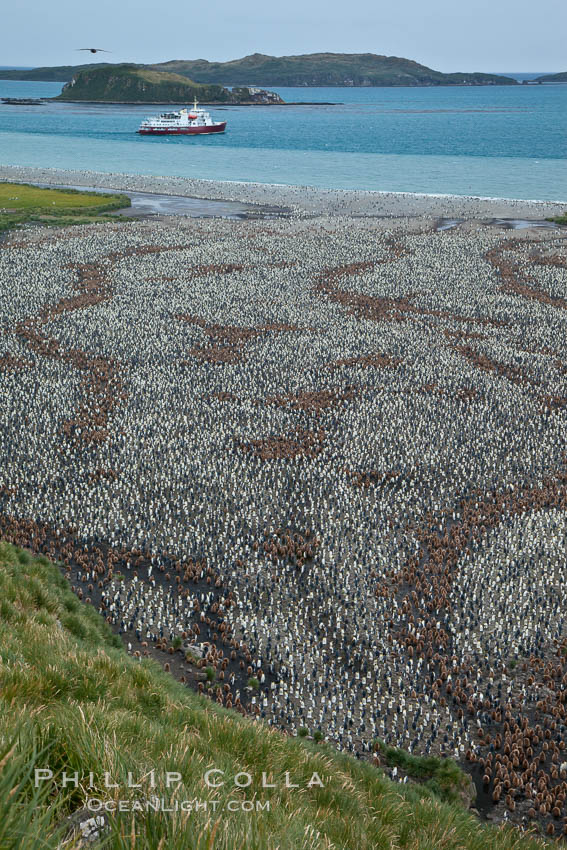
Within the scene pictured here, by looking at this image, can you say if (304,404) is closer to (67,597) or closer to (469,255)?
(67,597)

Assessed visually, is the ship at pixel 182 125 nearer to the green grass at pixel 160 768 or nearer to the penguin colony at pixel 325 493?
the penguin colony at pixel 325 493

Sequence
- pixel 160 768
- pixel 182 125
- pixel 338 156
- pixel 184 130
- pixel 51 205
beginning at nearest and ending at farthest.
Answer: pixel 160 768 → pixel 51 205 → pixel 338 156 → pixel 182 125 → pixel 184 130

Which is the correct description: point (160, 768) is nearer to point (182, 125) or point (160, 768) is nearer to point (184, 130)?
point (182, 125)

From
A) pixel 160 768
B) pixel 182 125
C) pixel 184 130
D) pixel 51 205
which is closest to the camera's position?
pixel 160 768

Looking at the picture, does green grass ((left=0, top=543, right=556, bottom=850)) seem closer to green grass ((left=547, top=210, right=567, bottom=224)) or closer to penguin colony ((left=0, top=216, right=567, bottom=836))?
penguin colony ((left=0, top=216, right=567, bottom=836))

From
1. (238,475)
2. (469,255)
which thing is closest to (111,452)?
(238,475)

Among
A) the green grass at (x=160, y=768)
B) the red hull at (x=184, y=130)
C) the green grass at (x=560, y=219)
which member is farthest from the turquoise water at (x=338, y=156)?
the green grass at (x=160, y=768)

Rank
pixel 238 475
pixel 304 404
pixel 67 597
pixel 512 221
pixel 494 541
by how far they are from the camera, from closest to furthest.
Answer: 1. pixel 67 597
2. pixel 494 541
3. pixel 238 475
4. pixel 304 404
5. pixel 512 221

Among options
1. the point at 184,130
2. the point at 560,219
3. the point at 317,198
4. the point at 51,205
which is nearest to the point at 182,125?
the point at 184,130
